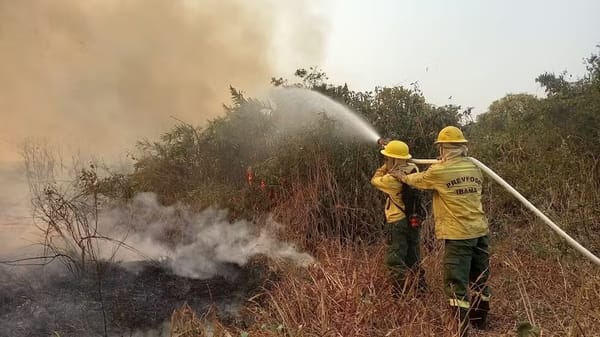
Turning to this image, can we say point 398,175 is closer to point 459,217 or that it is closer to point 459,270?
point 459,217

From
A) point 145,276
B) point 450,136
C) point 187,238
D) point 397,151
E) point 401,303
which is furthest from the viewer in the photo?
point 187,238

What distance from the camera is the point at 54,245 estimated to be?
6738mm

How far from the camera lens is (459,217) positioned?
15.6 feet

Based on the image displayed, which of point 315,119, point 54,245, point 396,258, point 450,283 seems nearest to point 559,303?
point 450,283

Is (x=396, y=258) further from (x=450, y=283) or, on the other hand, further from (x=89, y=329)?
(x=89, y=329)

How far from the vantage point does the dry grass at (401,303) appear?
163 inches

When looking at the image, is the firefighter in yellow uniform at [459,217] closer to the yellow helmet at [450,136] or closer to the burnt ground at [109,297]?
the yellow helmet at [450,136]

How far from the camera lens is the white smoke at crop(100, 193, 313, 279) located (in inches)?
296

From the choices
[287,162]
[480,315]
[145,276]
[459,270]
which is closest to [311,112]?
[287,162]

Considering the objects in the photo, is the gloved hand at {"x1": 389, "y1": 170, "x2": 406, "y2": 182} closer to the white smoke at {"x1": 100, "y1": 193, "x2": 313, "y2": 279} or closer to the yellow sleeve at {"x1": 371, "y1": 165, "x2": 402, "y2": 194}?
the yellow sleeve at {"x1": 371, "y1": 165, "x2": 402, "y2": 194}

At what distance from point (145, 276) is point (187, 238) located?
1.49 m

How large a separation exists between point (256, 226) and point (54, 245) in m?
3.06

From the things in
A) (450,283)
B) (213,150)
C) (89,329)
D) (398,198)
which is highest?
(213,150)

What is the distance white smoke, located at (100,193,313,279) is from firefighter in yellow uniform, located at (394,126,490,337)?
2.55 meters
